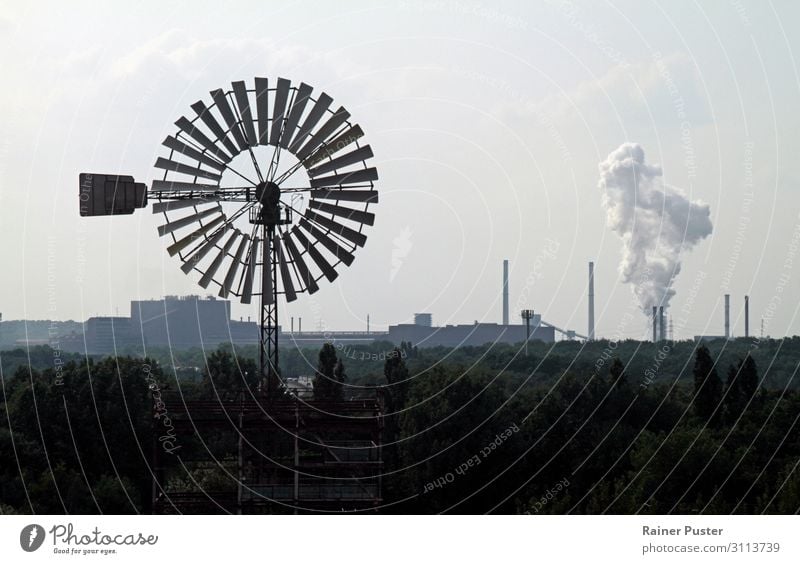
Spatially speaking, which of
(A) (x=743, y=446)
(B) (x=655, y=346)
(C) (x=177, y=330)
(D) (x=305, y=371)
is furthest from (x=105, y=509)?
(C) (x=177, y=330)

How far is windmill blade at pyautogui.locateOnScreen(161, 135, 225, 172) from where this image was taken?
2983cm

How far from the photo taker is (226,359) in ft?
270

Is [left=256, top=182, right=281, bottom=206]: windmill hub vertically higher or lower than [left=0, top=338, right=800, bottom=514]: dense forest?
higher

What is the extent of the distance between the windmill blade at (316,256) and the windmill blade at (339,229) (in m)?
0.44

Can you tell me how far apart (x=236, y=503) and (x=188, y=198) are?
6869 mm

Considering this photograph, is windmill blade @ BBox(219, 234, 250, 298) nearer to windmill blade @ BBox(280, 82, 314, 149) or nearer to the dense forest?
windmill blade @ BBox(280, 82, 314, 149)

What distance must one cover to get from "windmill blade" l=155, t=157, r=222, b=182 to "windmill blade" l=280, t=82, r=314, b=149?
1769mm

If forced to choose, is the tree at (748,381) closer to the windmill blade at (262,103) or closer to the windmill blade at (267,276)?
the windmill blade at (267,276)

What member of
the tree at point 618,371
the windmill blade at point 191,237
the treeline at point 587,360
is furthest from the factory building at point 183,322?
the windmill blade at point 191,237

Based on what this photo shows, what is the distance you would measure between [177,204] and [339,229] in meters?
3.68

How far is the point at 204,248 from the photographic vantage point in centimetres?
3039

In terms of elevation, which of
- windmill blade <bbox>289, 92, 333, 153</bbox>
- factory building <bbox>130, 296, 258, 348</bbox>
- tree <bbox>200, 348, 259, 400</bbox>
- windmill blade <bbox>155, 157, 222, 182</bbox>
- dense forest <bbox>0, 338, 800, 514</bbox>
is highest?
windmill blade <bbox>289, 92, 333, 153</bbox>

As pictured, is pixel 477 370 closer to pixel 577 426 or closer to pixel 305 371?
pixel 577 426

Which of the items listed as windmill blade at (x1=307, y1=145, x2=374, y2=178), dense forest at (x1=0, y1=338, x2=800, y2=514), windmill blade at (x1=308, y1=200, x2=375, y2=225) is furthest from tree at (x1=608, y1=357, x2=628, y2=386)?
windmill blade at (x1=307, y1=145, x2=374, y2=178)
